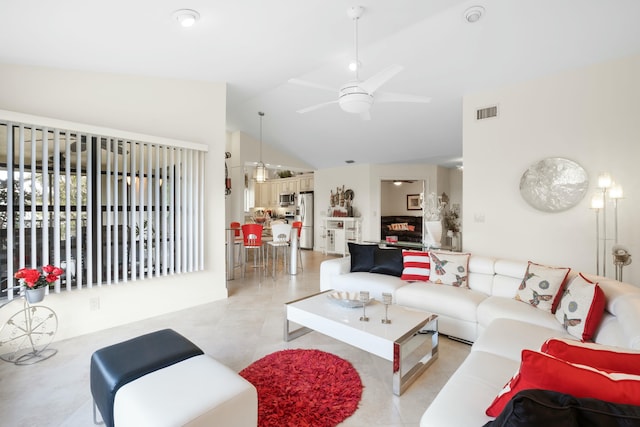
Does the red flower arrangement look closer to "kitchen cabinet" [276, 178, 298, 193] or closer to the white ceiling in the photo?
the white ceiling

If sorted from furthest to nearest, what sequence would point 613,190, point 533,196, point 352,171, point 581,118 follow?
point 352,171
point 533,196
point 581,118
point 613,190

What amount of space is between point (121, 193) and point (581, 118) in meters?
5.18

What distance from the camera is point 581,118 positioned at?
3.37m

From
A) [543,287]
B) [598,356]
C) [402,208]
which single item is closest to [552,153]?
[543,287]

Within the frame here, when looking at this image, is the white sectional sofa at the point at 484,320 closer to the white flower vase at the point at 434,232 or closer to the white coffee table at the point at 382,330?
the white coffee table at the point at 382,330

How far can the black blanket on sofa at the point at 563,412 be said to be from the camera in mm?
768

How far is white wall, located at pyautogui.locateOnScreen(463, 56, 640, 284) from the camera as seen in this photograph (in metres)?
3.15

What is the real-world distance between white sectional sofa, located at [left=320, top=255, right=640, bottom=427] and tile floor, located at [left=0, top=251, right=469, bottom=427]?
382 millimetres

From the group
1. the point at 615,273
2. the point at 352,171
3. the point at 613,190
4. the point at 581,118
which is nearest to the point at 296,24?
the point at 581,118

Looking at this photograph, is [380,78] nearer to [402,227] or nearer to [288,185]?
[402,227]

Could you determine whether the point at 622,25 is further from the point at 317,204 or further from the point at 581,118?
the point at 317,204

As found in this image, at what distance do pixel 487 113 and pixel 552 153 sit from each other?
0.92m

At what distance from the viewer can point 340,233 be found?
811cm

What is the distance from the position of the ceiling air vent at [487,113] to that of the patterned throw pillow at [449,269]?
192 cm
